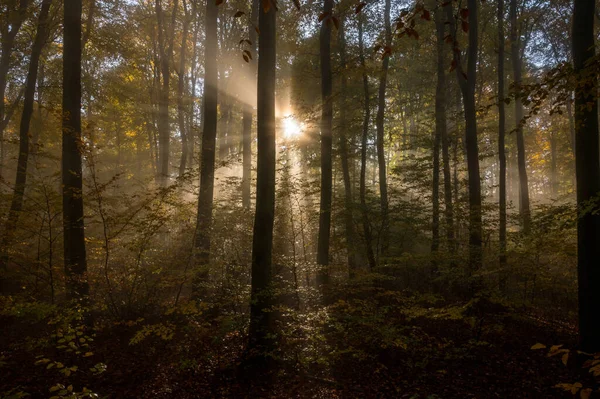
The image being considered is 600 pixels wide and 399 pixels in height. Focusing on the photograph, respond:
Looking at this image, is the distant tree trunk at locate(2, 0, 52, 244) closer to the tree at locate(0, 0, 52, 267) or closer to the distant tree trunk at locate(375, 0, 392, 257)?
the tree at locate(0, 0, 52, 267)

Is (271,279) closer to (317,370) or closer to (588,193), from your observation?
(317,370)

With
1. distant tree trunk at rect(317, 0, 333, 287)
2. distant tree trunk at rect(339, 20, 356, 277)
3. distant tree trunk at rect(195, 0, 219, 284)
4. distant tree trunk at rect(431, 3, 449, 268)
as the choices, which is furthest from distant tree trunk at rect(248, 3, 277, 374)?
distant tree trunk at rect(431, 3, 449, 268)

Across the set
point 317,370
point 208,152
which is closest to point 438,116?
point 208,152

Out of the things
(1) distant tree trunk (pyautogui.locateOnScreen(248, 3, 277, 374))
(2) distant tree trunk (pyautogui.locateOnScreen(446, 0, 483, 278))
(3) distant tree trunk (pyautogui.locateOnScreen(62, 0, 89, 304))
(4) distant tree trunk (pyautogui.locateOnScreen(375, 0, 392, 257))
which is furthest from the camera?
(4) distant tree trunk (pyautogui.locateOnScreen(375, 0, 392, 257))

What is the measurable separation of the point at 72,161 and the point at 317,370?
664 centimetres

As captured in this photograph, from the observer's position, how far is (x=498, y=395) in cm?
543

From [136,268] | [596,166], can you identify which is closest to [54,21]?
[136,268]

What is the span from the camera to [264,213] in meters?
6.16

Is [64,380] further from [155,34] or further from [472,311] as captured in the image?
[155,34]

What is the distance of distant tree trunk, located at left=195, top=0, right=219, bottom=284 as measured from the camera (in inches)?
344

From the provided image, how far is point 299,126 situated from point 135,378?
9.90m

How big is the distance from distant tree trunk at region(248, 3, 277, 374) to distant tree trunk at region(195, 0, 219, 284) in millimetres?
2713

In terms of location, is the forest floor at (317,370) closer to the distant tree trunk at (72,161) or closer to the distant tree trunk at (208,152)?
the distant tree trunk at (72,161)

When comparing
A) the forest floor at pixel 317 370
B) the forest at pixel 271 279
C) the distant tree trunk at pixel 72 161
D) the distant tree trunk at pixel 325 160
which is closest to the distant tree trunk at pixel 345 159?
the forest at pixel 271 279
